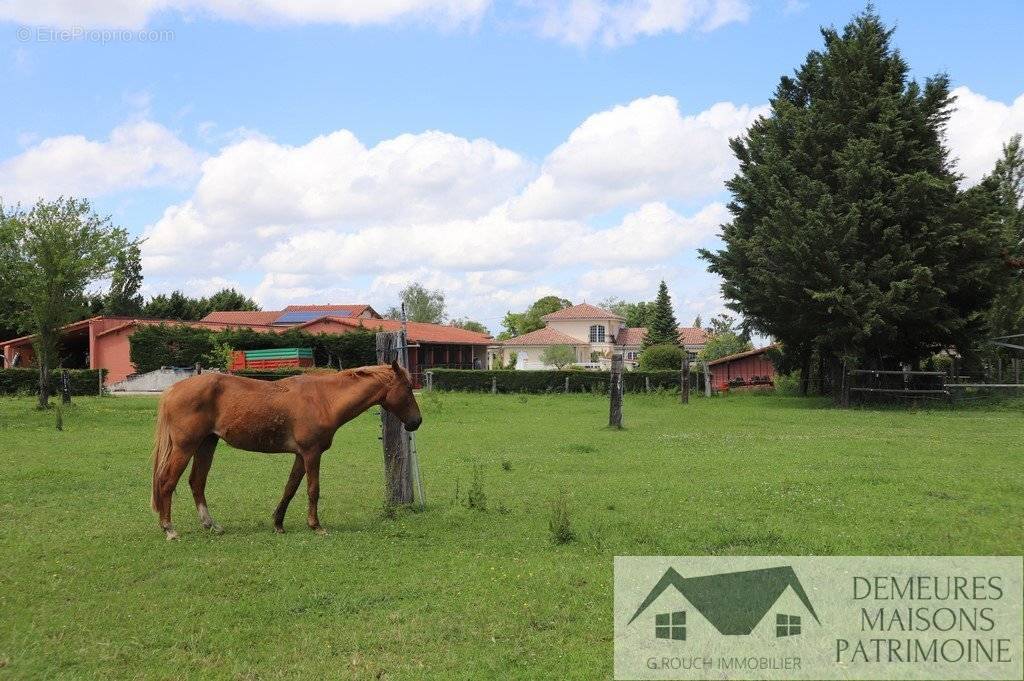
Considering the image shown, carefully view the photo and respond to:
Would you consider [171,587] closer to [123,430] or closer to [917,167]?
[123,430]

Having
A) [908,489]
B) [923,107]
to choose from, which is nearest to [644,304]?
[923,107]

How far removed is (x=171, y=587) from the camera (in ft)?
24.1

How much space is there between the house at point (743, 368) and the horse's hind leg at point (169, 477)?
45.2m

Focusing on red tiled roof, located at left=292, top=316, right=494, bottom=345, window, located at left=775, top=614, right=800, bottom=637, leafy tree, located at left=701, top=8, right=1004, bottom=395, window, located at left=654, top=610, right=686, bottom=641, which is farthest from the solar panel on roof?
window, located at left=775, top=614, right=800, bottom=637

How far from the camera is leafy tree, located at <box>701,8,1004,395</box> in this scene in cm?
3080

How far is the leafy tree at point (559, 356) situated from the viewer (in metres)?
71.5

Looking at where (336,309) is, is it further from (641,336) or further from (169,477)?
(169,477)

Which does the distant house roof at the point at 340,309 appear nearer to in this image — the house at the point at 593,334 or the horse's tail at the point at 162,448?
the house at the point at 593,334

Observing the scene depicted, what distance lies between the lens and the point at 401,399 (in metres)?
10.0

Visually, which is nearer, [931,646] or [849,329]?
[931,646]

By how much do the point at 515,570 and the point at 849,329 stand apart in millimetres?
27018

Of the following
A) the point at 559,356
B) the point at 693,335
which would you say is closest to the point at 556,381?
the point at 559,356

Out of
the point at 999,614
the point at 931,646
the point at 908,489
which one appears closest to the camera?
the point at 931,646

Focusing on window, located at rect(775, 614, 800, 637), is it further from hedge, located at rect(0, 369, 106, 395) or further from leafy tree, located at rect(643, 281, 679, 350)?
leafy tree, located at rect(643, 281, 679, 350)
